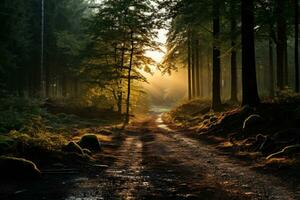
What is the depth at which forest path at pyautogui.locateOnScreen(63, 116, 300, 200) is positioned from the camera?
328 inches

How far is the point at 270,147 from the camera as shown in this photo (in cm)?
1339

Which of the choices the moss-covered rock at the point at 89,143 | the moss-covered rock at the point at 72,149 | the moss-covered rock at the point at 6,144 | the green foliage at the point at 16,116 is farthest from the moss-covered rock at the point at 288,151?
the green foliage at the point at 16,116

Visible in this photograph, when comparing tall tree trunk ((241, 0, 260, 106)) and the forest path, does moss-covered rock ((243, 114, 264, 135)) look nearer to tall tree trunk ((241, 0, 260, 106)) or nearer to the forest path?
tall tree trunk ((241, 0, 260, 106))

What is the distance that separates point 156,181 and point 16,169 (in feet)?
10.8

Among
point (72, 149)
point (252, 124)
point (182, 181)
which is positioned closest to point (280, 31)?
point (252, 124)

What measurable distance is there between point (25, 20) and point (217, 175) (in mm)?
46260

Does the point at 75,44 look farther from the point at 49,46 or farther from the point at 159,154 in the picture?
the point at 159,154

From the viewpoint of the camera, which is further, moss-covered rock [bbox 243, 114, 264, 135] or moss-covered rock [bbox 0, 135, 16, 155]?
moss-covered rock [bbox 243, 114, 264, 135]

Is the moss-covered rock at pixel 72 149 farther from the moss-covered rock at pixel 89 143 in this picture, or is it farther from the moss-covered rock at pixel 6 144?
the moss-covered rock at pixel 89 143

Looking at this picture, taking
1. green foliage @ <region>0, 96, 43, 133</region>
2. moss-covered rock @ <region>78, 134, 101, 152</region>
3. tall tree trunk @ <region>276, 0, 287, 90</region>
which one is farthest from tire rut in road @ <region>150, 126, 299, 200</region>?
tall tree trunk @ <region>276, 0, 287, 90</region>

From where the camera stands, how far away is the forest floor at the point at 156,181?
27.3 ft

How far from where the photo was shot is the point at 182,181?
980 cm

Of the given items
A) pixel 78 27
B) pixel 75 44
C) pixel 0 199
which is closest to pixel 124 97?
pixel 75 44

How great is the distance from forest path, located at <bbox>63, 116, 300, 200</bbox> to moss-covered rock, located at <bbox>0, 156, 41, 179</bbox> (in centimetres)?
132
